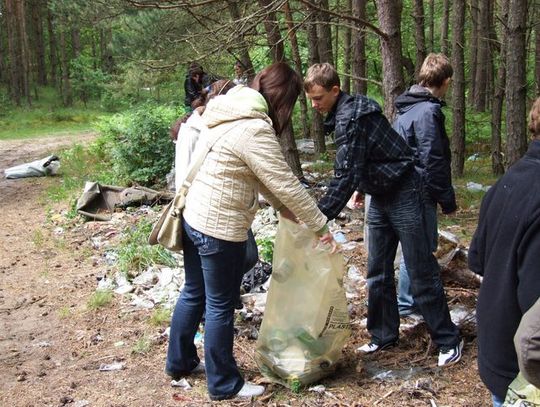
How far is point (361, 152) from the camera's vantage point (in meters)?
3.24

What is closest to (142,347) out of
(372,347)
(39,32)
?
(372,347)

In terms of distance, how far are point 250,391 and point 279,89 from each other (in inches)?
66.7

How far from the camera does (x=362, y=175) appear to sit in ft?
→ 11.0

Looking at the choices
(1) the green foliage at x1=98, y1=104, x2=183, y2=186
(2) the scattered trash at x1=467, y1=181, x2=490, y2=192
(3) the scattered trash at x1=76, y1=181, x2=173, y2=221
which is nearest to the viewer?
(3) the scattered trash at x1=76, y1=181, x2=173, y2=221

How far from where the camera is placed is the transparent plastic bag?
3.31 meters

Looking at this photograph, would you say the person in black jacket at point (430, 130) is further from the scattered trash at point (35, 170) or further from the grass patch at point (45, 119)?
the grass patch at point (45, 119)

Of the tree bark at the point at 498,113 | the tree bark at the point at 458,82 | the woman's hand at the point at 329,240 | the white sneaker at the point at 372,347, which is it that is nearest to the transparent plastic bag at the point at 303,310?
the woman's hand at the point at 329,240

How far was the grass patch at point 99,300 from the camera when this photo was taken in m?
5.08

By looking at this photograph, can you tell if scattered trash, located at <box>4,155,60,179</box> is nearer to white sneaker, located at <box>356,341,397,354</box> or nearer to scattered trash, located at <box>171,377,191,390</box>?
scattered trash, located at <box>171,377,191,390</box>

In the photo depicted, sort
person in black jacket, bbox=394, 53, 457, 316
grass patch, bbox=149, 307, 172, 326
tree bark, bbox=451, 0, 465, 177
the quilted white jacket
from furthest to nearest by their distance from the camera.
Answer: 1. tree bark, bbox=451, 0, 465, 177
2. grass patch, bbox=149, 307, 172, 326
3. person in black jacket, bbox=394, 53, 457, 316
4. the quilted white jacket

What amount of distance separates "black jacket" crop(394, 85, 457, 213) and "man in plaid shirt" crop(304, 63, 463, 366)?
0.16m

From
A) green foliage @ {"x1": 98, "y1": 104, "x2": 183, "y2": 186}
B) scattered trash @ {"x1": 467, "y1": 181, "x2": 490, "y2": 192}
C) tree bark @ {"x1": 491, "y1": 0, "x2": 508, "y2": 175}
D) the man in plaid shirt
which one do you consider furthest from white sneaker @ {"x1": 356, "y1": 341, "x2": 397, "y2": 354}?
tree bark @ {"x1": 491, "y1": 0, "x2": 508, "y2": 175}

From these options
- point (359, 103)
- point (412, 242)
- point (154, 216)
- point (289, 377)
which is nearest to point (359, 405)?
point (289, 377)

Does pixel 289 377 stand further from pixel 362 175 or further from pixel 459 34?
pixel 459 34
